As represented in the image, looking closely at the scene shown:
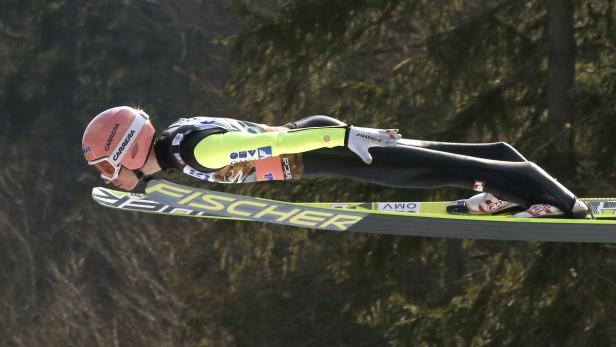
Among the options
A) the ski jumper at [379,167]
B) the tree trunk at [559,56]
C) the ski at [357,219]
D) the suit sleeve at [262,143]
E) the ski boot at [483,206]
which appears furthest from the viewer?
the tree trunk at [559,56]

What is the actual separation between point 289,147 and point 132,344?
8.44 metres

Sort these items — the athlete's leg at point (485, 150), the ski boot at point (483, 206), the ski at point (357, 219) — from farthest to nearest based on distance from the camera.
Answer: the ski boot at point (483, 206) < the athlete's leg at point (485, 150) < the ski at point (357, 219)

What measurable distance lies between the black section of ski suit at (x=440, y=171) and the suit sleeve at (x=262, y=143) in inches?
12.6

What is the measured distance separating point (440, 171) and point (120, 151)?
1427mm

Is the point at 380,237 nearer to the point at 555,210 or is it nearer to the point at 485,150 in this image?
the point at 485,150

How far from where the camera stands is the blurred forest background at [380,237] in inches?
267

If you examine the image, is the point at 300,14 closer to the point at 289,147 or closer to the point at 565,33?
the point at 565,33

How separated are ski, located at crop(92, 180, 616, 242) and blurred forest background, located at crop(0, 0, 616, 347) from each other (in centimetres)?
153

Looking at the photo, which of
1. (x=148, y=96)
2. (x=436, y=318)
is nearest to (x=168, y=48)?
(x=148, y=96)

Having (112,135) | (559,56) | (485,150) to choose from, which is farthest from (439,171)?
(559,56)

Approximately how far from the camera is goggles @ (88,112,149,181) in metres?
4.80

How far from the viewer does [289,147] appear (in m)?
4.54

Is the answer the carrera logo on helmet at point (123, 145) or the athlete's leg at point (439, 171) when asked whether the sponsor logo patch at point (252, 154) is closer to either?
the athlete's leg at point (439, 171)

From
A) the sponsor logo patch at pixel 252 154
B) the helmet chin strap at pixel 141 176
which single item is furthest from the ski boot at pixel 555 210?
the helmet chin strap at pixel 141 176
